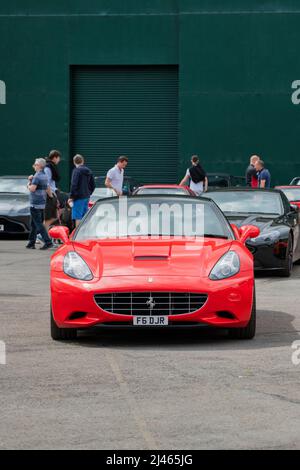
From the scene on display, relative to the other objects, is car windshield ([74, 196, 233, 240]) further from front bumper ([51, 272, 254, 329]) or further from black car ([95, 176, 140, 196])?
→ black car ([95, 176, 140, 196])

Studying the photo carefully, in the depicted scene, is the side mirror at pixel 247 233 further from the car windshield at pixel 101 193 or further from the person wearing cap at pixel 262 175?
the car windshield at pixel 101 193

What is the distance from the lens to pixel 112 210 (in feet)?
36.3

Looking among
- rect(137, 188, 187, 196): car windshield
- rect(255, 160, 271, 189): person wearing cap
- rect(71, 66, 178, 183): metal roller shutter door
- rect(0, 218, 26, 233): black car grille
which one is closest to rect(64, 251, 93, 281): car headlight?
rect(137, 188, 187, 196): car windshield

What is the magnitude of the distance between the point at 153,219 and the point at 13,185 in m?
15.1

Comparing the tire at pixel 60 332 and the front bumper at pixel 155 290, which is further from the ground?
the front bumper at pixel 155 290

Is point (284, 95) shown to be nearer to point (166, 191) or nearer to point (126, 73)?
point (126, 73)

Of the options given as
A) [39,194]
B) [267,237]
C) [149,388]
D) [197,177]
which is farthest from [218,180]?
[149,388]

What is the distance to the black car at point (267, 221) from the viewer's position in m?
15.8

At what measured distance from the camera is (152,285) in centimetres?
945

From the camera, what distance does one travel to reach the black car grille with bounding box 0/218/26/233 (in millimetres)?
23672

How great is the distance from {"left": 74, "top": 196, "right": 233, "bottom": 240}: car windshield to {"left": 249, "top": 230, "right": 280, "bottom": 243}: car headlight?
4.51m

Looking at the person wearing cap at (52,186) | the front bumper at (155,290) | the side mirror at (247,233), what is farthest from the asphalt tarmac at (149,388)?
the person wearing cap at (52,186)

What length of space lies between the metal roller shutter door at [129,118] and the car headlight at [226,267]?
98.1ft

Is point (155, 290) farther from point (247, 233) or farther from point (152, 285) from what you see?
point (247, 233)
